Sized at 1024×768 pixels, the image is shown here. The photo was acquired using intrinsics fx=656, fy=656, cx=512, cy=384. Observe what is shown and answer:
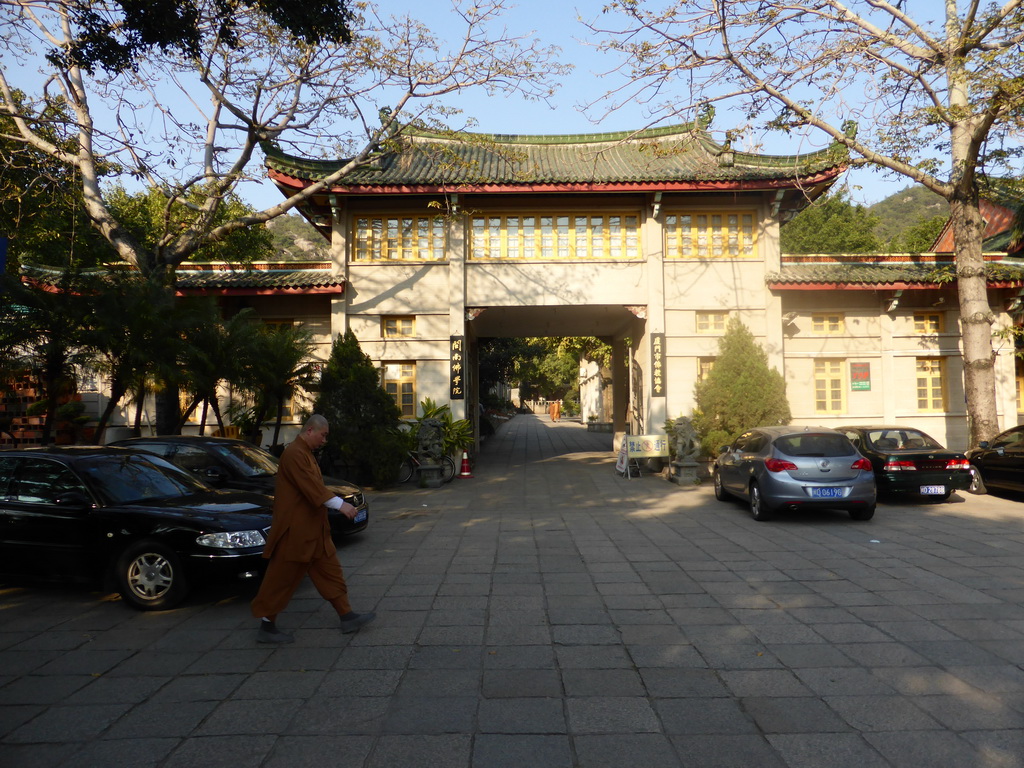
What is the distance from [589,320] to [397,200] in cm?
642

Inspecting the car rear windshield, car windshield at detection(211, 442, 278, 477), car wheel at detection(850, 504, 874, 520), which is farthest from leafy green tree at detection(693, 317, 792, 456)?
car windshield at detection(211, 442, 278, 477)

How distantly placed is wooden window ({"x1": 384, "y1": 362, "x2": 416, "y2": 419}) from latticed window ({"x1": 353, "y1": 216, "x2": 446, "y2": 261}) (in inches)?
105

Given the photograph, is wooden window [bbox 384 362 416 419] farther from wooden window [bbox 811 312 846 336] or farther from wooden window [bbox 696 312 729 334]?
wooden window [bbox 811 312 846 336]

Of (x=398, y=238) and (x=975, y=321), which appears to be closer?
(x=975, y=321)

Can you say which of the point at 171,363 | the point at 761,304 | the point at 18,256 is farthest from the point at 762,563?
the point at 18,256

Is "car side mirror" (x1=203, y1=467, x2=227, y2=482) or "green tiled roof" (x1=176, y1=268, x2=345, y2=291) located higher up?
"green tiled roof" (x1=176, y1=268, x2=345, y2=291)

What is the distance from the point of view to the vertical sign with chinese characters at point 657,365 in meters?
15.9

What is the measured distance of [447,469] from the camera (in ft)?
49.7

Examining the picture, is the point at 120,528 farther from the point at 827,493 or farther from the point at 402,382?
the point at 402,382

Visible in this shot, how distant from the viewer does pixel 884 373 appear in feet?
54.2

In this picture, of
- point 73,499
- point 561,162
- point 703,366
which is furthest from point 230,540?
point 561,162

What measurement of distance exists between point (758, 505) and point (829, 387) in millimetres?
8297

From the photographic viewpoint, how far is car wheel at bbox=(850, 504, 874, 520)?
9.44 meters

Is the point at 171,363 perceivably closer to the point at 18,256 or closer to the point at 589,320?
the point at 18,256
